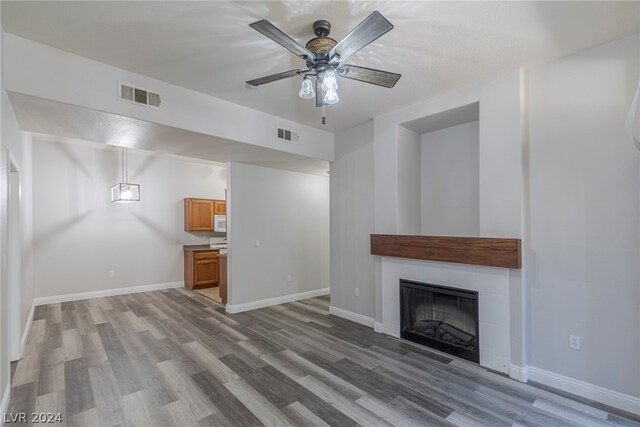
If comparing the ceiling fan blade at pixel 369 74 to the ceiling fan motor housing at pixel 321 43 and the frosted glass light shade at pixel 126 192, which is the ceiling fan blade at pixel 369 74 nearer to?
the ceiling fan motor housing at pixel 321 43

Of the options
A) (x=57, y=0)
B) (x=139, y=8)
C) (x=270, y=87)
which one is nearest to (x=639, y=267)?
(x=270, y=87)

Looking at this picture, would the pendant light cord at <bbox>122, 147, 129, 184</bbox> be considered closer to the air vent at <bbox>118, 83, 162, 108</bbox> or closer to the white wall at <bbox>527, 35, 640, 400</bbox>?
the air vent at <bbox>118, 83, 162, 108</bbox>

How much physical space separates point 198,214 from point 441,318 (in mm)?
5720

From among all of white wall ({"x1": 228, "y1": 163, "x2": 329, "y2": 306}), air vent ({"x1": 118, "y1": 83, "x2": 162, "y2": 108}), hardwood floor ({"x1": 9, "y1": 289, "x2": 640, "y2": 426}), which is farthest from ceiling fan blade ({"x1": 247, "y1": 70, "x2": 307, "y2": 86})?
white wall ({"x1": 228, "y1": 163, "x2": 329, "y2": 306})

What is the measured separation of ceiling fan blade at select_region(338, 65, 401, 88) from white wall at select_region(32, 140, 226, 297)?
5.88 metres

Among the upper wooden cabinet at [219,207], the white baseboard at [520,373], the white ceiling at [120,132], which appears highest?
the white ceiling at [120,132]

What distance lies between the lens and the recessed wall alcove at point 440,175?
12.5 feet

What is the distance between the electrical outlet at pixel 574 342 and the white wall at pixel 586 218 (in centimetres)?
3

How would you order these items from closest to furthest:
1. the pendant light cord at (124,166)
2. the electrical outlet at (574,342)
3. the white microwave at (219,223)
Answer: the electrical outlet at (574,342) → the pendant light cord at (124,166) → the white microwave at (219,223)

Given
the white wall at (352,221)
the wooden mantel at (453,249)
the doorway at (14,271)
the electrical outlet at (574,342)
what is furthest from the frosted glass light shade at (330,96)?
the doorway at (14,271)

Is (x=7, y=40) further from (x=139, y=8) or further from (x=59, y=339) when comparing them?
(x=59, y=339)

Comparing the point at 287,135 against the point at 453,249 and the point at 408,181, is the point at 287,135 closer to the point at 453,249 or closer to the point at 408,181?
the point at 408,181

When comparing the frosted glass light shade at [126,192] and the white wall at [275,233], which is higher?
the frosted glass light shade at [126,192]

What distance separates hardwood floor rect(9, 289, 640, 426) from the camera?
2.35 metres
